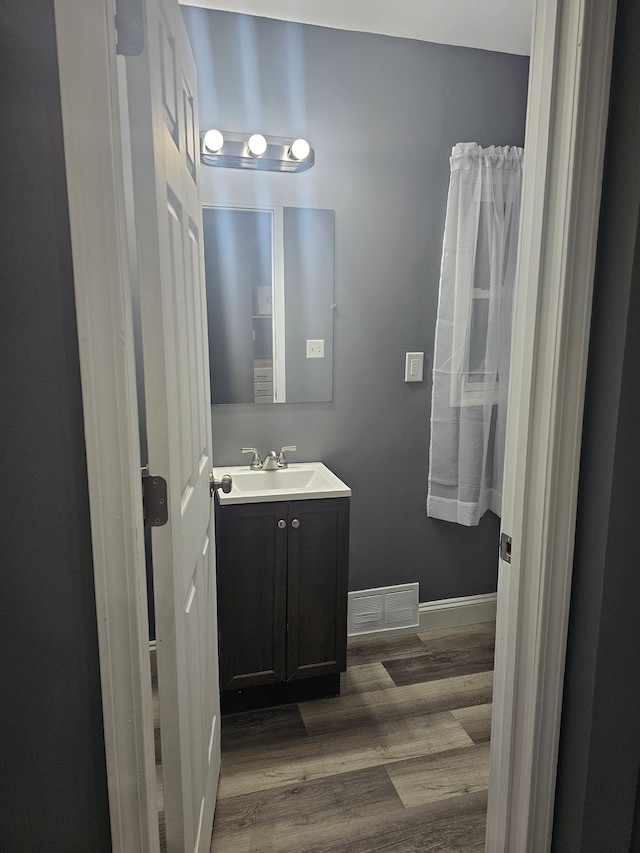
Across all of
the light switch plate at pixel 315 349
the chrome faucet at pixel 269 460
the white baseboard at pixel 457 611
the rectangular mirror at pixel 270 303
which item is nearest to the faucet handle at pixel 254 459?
the chrome faucet at pixel 269 460

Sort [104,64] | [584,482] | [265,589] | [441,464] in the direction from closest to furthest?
[104,64], [584,482], [265,589], [441,464]

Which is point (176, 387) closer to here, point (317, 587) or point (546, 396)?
point (546, 396)

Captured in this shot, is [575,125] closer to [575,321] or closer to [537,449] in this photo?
[575,321]

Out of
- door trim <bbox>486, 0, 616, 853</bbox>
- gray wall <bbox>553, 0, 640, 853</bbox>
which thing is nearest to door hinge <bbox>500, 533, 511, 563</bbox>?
door trim <bbox>486, 0, 616, 853</bbox>

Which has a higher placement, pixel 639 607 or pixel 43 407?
pixel 43 407

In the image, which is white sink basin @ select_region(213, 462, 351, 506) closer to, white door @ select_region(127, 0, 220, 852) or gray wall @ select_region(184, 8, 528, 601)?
gray wall @ select_region(184, 8, 528, 601)

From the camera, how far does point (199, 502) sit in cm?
145

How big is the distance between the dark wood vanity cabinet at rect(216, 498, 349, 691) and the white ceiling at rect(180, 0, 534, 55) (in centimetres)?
181

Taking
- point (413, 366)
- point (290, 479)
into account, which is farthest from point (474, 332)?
point (290, 479)

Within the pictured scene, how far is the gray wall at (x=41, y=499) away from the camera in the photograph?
81cm

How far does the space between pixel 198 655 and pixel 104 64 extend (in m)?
1.25

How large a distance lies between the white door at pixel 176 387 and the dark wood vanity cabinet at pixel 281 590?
0.45 meters

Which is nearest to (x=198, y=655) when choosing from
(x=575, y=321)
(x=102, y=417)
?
(x=102, y=417)

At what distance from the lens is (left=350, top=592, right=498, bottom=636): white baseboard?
9.21ft
